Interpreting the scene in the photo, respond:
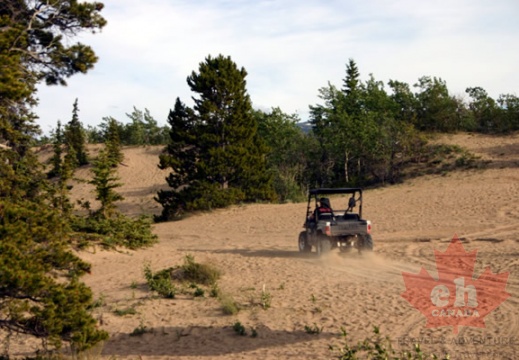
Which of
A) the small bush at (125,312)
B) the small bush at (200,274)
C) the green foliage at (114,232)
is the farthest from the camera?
the green foliage at (114,232)

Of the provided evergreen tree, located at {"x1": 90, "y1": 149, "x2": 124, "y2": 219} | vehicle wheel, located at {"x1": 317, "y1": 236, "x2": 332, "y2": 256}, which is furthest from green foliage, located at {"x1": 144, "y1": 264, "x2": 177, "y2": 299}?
evergreen tree, located at {"x1": 90, "y1": 149, "x2": 124, "y2": 219}

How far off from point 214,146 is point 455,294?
76.4ft

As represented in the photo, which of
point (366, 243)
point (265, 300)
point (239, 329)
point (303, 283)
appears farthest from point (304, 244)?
point (239, 329)

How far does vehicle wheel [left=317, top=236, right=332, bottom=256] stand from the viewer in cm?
1617

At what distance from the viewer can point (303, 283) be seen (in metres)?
13.2

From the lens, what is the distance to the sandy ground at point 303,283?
29.1ft

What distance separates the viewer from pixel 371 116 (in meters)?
45.1

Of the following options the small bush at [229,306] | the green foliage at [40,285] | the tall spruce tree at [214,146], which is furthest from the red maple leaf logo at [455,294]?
the tall spruce tree at [214,146]

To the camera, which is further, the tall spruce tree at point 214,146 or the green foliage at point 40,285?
the tall spruce tree at point 214,146

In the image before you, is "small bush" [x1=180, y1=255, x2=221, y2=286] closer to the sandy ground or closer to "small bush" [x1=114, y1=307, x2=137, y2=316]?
the sandy ground

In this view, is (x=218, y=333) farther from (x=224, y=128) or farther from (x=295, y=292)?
(x=224, y=128)

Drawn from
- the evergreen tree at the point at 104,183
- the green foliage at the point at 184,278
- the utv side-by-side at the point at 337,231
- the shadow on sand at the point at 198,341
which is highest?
the evergreen tree at the point at 104,183

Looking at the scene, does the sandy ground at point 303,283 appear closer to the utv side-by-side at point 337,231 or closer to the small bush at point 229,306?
the small bush at point 229,306

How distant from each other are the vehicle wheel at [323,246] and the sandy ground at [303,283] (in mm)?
235
